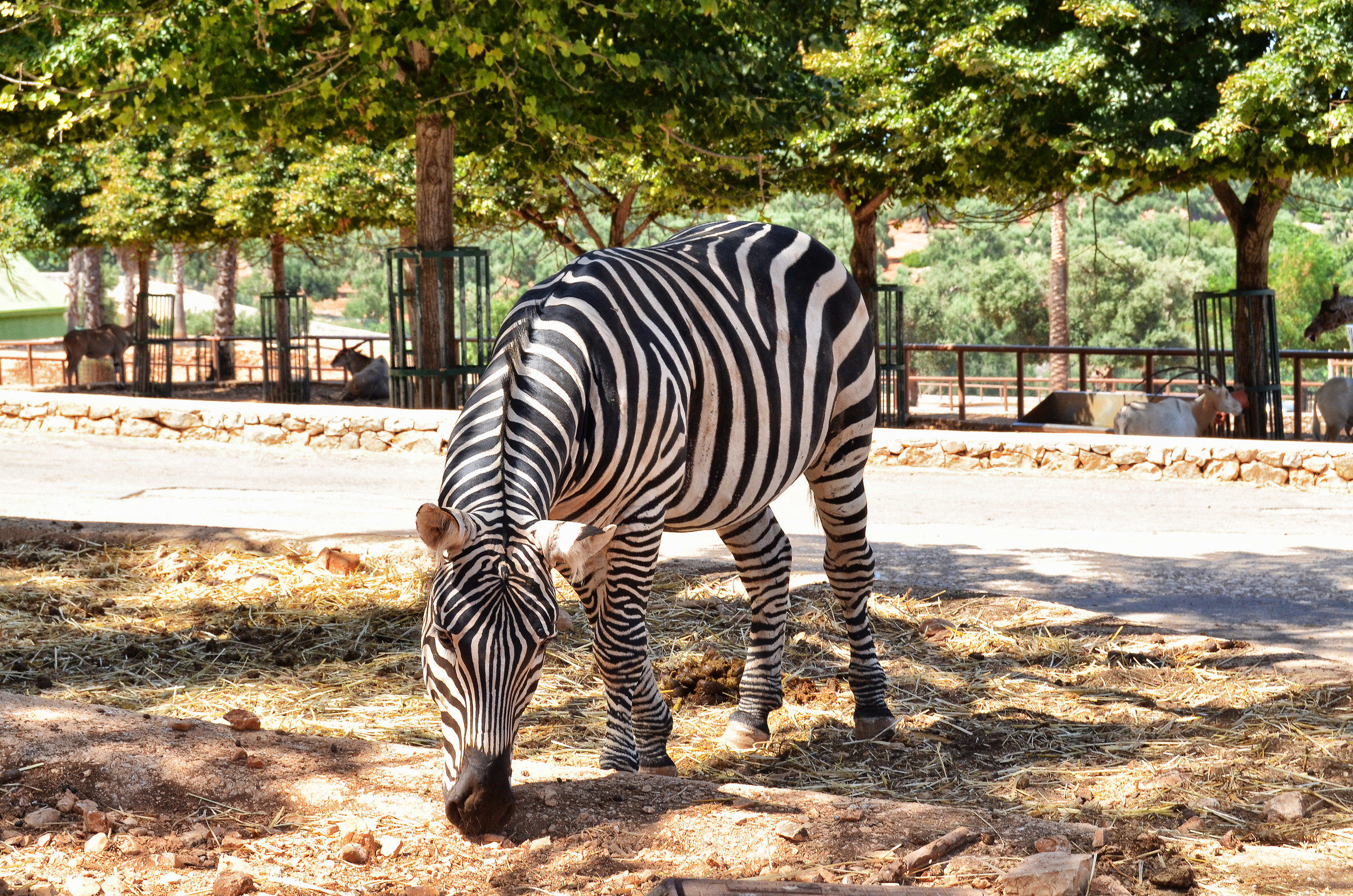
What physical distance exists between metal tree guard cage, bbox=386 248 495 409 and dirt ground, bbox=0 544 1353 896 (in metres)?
6.43

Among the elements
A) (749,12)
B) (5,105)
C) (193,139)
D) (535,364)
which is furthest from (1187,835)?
(193,139)

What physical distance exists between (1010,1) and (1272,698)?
34.0 feet

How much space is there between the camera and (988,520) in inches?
393

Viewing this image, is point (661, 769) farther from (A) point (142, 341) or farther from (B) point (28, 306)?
(B) point (28, 306)

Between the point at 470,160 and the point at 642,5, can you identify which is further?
the point at 470,160

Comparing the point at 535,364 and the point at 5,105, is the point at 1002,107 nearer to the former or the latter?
the point at 5,105

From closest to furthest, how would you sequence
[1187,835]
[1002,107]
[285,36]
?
[1187,835], [285,36], [1002,107]

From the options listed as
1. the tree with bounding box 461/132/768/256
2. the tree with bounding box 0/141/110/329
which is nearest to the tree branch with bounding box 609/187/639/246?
the tree with bounding box 461/132/768/256

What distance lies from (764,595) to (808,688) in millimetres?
704

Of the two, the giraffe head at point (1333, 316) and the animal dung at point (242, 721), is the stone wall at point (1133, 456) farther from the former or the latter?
the animal dung at point (242, 721)

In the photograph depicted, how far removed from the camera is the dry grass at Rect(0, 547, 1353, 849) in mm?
4242

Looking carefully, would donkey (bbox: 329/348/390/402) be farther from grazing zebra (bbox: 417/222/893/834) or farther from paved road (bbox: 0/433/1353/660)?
grazing zebra (bbox: 417/222/893/834)

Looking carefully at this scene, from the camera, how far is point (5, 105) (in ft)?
31.9

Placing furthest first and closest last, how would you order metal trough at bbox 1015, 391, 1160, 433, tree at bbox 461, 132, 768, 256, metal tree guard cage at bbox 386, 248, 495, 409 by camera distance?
1. metal trough at bbox 1015, 391, 1160, 433
2. tree at bbox 461, 132, 768, 256
3. metal tree guard cage at bbox 386, 248, 495, 409
